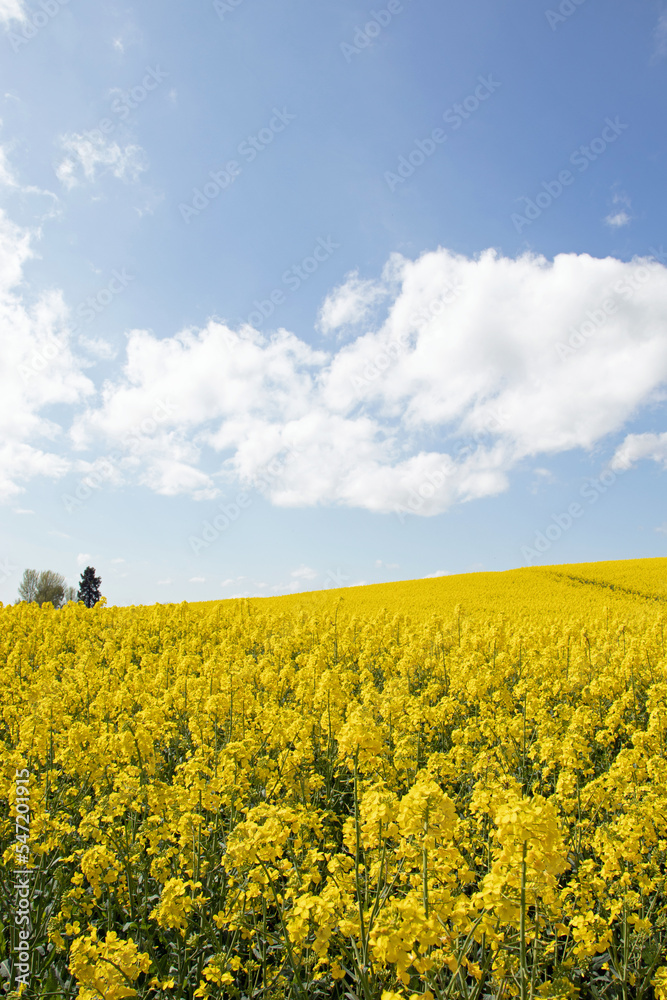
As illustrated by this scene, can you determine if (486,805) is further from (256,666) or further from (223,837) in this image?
(256,666)

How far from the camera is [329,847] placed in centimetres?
416

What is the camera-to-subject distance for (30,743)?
593 cm

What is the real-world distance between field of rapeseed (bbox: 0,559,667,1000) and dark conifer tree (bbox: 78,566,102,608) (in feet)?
223

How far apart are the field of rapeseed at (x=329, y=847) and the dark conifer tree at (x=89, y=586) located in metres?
67.9

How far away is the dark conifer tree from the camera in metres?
69.9

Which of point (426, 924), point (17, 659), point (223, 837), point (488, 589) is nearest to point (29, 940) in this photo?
point (223, 837)

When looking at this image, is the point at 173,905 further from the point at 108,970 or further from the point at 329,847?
the point at 329,847

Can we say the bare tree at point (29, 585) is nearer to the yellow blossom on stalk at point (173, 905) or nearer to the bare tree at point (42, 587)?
the bare tree at point (42, 587)

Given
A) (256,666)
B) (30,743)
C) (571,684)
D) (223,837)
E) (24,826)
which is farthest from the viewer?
(256,666)

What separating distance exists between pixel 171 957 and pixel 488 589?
3353cm

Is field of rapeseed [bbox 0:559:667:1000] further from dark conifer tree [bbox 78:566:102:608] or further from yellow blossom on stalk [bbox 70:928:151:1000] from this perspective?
dark conifer tree [bbox 78:566:102:608]

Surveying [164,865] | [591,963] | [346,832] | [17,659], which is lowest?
[591,963]

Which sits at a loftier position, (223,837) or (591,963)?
(223,837)

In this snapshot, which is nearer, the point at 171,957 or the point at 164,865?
the point at 171,957
